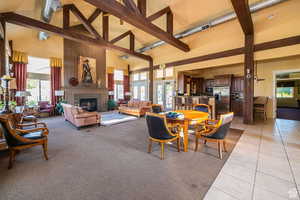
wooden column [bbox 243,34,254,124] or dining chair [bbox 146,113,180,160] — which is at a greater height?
wooden column [bbox 243,34,254,124]

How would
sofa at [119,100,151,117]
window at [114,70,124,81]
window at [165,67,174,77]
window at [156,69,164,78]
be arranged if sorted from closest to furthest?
sofa at [119,100,151,117] → window at [165,67,174,77] → window at [156,69,164,78] → window at [114,70,124,81]

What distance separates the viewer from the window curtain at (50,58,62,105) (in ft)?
23.2

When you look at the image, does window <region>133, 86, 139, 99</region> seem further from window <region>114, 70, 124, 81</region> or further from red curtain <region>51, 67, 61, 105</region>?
red curtain <region>51, 67, 61, 105</region>

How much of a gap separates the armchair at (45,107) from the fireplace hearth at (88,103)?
4.70 ft

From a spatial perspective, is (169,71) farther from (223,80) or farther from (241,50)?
(241,50)

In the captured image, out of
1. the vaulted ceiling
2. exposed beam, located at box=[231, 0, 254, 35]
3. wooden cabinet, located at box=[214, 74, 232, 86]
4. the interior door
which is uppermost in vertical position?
the vaulted ceiling

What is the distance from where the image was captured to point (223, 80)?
725cm

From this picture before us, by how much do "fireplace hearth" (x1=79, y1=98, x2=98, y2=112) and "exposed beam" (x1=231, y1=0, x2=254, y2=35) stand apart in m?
8.02

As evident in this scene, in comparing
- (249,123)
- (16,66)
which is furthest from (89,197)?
(16,66)

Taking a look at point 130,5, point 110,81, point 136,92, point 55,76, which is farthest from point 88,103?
point 130,5

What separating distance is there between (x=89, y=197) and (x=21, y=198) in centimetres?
83

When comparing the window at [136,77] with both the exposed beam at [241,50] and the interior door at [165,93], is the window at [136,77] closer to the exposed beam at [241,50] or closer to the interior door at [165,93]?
the interior door at [165,93]

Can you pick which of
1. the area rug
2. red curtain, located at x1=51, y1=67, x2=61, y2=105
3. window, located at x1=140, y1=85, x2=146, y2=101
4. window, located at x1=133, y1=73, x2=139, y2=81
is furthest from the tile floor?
window, located at x1=133, y1=73, x2=139, y2=81

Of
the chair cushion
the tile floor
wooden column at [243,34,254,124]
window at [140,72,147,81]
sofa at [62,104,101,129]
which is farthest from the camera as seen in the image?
window at [140,72,147,81]
